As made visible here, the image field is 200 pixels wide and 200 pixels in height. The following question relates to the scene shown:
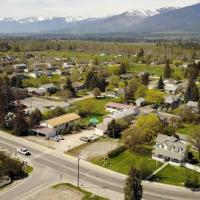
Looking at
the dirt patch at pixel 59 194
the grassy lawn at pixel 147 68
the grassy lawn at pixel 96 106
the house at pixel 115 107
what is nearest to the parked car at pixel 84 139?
the grassy lawn at pixel 96 106

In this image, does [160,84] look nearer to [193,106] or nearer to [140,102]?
[140,102]

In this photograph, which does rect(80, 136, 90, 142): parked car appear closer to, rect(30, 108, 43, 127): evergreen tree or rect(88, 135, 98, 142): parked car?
rect(88, 135, 98, 142): parked car

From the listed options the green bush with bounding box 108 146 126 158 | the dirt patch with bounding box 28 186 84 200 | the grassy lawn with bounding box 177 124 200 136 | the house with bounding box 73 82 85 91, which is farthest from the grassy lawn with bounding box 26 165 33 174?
the house with bounding box 73 82 85 91

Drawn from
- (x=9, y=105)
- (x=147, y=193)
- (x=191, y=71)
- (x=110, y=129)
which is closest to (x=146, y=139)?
(x=110, y=129)

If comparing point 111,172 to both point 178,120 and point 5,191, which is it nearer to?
point 5,191

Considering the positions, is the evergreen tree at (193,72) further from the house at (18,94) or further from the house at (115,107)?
the house at (18,94)

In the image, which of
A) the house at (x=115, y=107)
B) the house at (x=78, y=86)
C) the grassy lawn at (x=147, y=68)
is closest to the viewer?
the house at (x=115, y=107)
